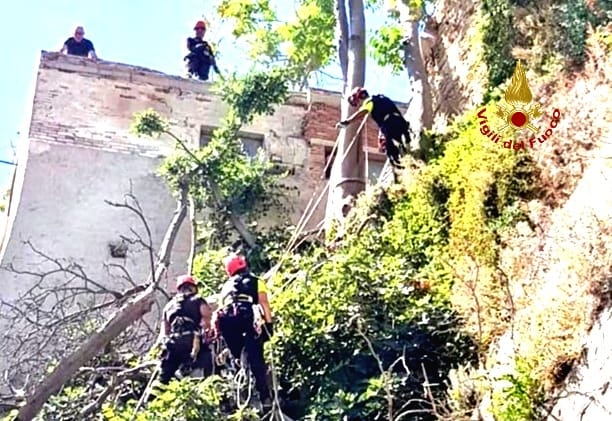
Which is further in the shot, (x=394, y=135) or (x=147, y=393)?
(x=394, y=135)

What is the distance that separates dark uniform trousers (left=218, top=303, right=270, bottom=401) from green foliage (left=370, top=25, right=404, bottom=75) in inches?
415

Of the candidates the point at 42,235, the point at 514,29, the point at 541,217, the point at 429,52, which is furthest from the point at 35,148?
the point at 541,217

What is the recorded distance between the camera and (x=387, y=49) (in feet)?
64.0

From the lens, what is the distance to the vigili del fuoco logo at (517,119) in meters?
11.0

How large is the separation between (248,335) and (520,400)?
2592 mm

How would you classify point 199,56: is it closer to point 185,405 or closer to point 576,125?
point 576,125

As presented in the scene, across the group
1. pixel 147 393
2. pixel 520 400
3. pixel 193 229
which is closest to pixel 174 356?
pixel 147 393

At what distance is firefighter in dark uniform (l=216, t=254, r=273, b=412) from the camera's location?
952 centimetres

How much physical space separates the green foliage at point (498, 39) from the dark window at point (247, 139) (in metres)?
4.29

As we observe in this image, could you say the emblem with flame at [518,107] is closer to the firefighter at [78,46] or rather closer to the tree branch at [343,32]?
the tree branch at [343,32]

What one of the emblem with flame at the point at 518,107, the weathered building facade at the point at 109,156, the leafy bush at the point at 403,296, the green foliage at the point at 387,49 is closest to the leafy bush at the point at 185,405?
the leafy bush at the point at 403,296

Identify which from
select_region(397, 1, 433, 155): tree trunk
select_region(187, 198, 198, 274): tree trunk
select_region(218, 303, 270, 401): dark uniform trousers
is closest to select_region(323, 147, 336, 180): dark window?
select_region(397, 1, 433, 155): tree trunk

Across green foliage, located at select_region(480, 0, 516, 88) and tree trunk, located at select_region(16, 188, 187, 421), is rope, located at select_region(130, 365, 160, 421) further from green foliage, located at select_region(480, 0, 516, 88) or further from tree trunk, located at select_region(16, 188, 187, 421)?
green foliage, located at select_region(480, 0, 516, 88)

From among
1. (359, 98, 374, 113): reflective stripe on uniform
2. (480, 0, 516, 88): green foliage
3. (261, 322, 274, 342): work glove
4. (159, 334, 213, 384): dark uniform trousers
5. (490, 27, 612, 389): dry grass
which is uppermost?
(480, 0, 516, 88): green foliage
